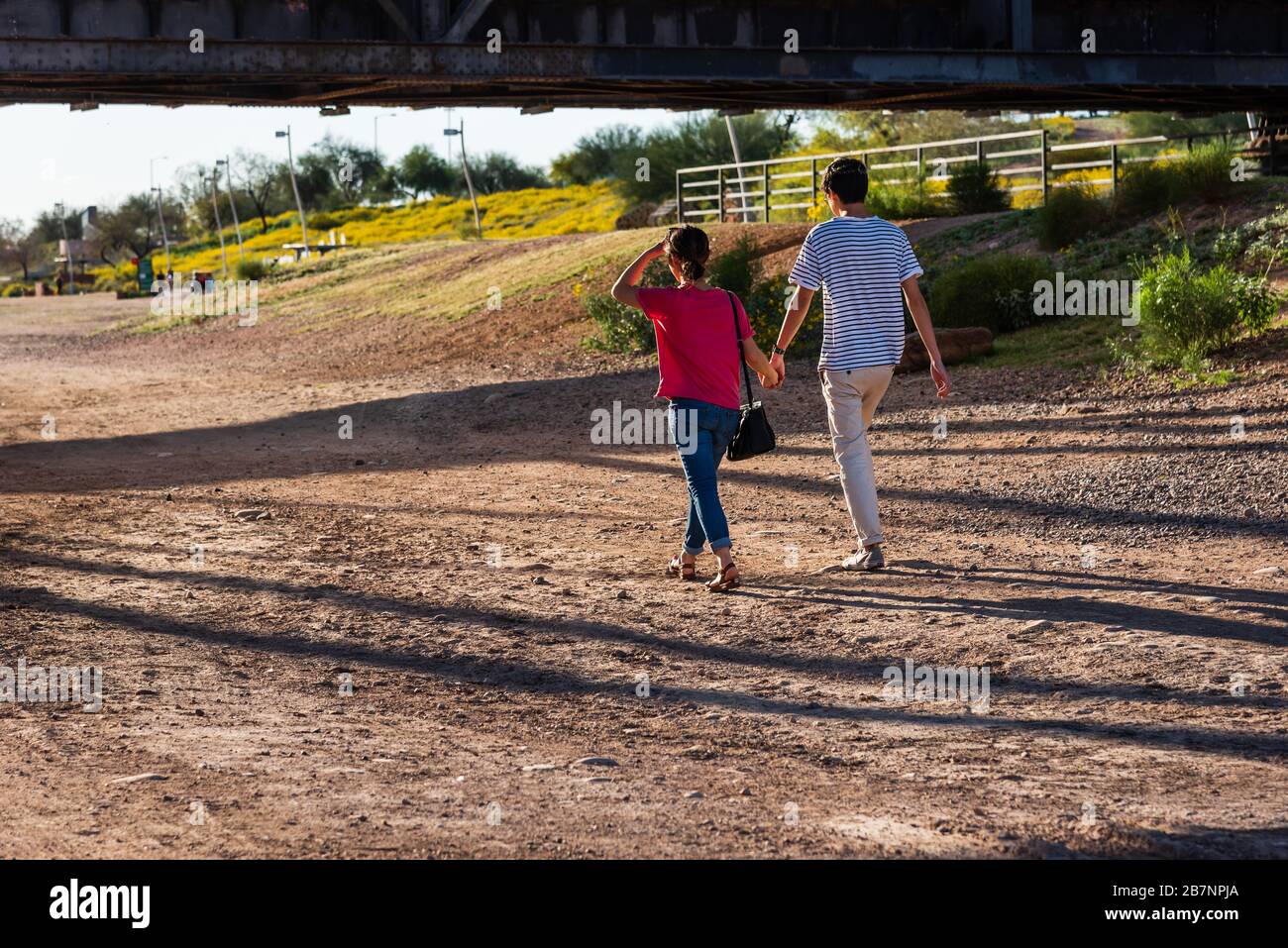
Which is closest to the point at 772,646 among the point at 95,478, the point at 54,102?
the point at 95,478

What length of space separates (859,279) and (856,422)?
81 centimetres

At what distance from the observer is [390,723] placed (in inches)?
243

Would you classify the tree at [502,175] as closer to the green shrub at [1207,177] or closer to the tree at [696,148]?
the tree at [696,148]

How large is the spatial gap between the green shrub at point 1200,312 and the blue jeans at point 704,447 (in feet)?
24.3

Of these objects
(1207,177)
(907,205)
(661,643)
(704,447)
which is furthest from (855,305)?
(907,205)

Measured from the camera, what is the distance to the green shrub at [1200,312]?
14.2 metres

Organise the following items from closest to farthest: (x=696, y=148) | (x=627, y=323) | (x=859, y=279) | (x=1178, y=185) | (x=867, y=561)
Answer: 1. (x=859, y=279)
2. (x=867, y=561)
3. (x=627, y=323)
4. (x=1178, y=185)
5. (x=696, y=148)

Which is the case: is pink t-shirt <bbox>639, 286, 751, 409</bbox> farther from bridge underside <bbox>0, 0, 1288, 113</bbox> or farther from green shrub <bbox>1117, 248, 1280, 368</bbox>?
bridge underside <bbox>0, 0, 1288, 113</bbox>

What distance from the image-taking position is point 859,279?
837 centimetres

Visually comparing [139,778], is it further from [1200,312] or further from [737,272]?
[737,272]

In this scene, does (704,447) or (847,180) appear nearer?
(847,180)

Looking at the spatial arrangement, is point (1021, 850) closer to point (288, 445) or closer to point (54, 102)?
point (288, 445)

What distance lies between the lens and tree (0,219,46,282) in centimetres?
15125

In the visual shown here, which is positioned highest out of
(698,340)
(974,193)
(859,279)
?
(974,193)
